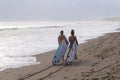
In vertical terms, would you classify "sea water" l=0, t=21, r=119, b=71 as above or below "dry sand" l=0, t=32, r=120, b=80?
above

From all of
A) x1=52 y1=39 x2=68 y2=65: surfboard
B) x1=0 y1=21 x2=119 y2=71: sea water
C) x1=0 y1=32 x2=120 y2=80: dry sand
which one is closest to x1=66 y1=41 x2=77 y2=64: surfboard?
x1=0 y1=32 x2=120 y2=80: dry sand

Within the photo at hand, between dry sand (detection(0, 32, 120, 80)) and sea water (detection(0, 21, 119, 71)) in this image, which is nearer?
dry sand (detection(0, 32, 120, 80))

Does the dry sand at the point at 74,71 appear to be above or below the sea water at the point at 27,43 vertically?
below

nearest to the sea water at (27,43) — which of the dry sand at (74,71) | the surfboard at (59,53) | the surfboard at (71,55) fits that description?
the surfboard at (59,53)

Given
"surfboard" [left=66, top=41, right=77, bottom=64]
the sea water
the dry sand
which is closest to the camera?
the dry sand

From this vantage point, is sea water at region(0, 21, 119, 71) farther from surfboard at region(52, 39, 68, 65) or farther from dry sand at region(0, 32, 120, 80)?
dry sand at region(0, 32, 120, 80)

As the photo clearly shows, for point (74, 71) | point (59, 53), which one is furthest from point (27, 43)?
point (74, 71)

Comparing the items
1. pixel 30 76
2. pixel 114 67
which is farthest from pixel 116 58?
pixel 30 76

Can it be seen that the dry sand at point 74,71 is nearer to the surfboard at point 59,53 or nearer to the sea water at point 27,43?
the surfboard at point 59,53

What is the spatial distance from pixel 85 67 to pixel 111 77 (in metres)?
2.70

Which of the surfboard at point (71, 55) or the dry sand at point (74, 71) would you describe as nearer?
the dry sand at point (74, 71)

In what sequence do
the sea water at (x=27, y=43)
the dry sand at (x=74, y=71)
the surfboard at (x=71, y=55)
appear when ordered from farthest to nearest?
the sea water at (x=27, y=43) → the surfboard at (x=71, y=55) → the dry sand at (x=74, y=71)

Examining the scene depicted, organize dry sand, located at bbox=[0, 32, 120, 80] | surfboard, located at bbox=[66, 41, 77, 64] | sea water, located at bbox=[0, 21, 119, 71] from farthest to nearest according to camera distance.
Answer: sea water, located at bbox=[0, 21, 119, 71] → surfboard, located at bbox=[66, 41, 77, 64] → dry sand, located at bbox=[0, 32, 120, 80]

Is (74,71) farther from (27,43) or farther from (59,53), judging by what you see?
(27,43)
